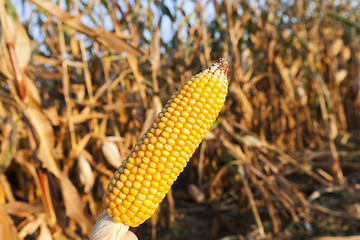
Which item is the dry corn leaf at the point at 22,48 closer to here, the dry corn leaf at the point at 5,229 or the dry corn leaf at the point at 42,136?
the dry corn leaf at the point at 42,136

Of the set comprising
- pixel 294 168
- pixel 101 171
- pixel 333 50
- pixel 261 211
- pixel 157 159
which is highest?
pixel 333 50

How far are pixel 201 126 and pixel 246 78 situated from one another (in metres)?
1.95

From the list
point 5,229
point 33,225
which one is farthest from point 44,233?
point 5,229

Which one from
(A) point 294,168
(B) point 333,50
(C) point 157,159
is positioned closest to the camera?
(C) point 157,159

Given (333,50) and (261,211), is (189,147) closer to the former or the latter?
(261,211)

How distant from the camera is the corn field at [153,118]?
1.46 meters

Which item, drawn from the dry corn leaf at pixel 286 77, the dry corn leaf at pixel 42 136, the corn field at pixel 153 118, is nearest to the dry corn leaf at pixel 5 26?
the corn field at pixel 153 118

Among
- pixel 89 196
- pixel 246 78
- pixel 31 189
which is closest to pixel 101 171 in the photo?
pixel 89 196

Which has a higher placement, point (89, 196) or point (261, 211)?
point (89, 196)

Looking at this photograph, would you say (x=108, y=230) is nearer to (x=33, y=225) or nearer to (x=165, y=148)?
(x=165, y=148)

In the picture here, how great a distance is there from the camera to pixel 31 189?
7.48 feet

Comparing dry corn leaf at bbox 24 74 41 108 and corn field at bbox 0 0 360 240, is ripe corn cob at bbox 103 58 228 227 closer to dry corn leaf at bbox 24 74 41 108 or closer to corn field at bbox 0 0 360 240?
corn field at bbox 0 0 360 240

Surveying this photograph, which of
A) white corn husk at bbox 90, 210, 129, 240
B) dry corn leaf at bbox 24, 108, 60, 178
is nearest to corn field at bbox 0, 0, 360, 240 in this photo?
dry corn leaf at bbox 24, 108, 60, 178

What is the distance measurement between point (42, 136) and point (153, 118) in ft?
2.41
